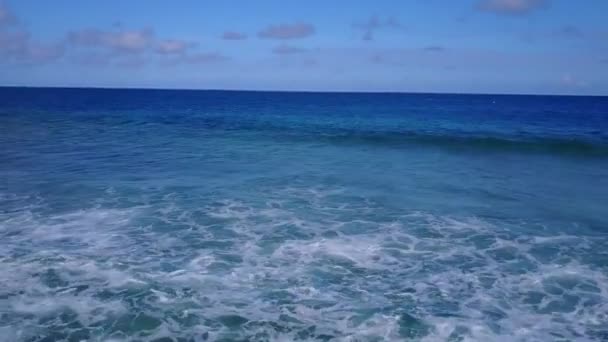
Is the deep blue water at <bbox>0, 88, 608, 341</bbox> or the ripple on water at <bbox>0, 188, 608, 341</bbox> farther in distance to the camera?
the deep blue water at <bbox>0, 88, 608, 341</bbox>

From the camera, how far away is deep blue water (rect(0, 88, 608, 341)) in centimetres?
904

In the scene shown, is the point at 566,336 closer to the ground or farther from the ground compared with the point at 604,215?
closer to the ground

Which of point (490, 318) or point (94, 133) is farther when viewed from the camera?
point (94, 133)

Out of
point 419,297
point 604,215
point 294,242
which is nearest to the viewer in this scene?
point 419,297

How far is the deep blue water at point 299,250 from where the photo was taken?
9.04 m

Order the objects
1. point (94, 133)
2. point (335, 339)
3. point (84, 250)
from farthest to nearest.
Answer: point (94, 133) < point (84, 250) < point (335, 339)

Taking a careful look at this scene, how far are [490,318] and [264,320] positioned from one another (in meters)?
4.95

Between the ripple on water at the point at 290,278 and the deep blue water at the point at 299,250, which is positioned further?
the deep blue water at the point at 299,250

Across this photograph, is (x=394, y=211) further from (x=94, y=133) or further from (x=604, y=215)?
(x=94, y=133)

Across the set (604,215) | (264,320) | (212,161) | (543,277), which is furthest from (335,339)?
(212,161)

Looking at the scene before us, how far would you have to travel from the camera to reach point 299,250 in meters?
12.8

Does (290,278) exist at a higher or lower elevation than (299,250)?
→ lower

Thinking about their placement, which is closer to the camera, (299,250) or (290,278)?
(290,278)

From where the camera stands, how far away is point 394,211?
16578mm
